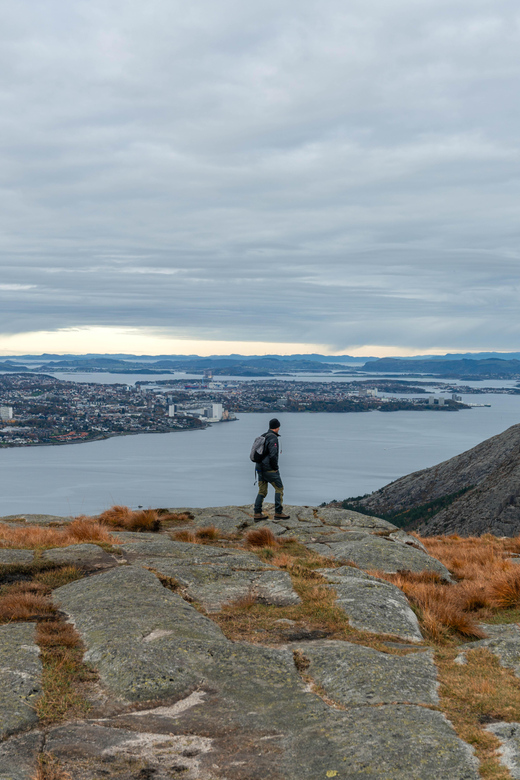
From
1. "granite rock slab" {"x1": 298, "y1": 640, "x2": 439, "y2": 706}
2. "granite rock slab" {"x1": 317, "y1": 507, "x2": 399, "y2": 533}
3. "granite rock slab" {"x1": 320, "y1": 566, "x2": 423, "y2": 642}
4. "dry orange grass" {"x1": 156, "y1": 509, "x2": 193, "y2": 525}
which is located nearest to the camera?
"granite rock slab" {"x1": 298, "y1": 640, "x2": 439, "y2": 706}

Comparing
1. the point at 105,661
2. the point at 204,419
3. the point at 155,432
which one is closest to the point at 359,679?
the point at 105,661

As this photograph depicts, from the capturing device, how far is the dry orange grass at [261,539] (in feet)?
36.6

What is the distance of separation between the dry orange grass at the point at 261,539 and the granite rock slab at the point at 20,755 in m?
7.46

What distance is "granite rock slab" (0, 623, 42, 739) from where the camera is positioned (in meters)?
4.01

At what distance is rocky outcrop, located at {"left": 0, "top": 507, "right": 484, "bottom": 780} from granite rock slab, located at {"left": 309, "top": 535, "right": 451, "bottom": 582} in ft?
6.51

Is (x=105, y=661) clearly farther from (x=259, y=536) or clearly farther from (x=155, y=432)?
(x=155, y=432)

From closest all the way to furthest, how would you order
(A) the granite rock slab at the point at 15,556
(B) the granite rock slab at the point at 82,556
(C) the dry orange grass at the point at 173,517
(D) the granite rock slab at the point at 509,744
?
(D) the granite rock slab at the point at 509,744
(A) the granite rock slab at the point at 15,556
(B) the granite rock slab at the point at 82,556
(C) the dry orange grass at the point at 173,517

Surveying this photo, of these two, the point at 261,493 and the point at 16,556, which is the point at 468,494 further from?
the point at 16,556

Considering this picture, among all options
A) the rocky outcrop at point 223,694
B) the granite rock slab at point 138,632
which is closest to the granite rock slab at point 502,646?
the rocky outcrop at point 223,694

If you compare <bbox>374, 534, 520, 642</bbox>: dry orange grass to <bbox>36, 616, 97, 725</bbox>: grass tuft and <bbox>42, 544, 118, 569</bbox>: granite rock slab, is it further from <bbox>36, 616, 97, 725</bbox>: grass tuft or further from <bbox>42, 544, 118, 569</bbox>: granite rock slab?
<bbox>42, 544, 118, 569</bbox>: granite rock slab

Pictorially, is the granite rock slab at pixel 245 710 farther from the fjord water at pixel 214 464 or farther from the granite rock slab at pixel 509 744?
the fjord water at pixel 214 464

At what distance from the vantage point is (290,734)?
392cm

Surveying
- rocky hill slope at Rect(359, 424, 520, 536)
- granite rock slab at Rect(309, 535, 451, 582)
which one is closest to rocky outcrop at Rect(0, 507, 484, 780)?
granite rock slab at Rect(309, 535, 451, 582)

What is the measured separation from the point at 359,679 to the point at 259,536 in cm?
665
